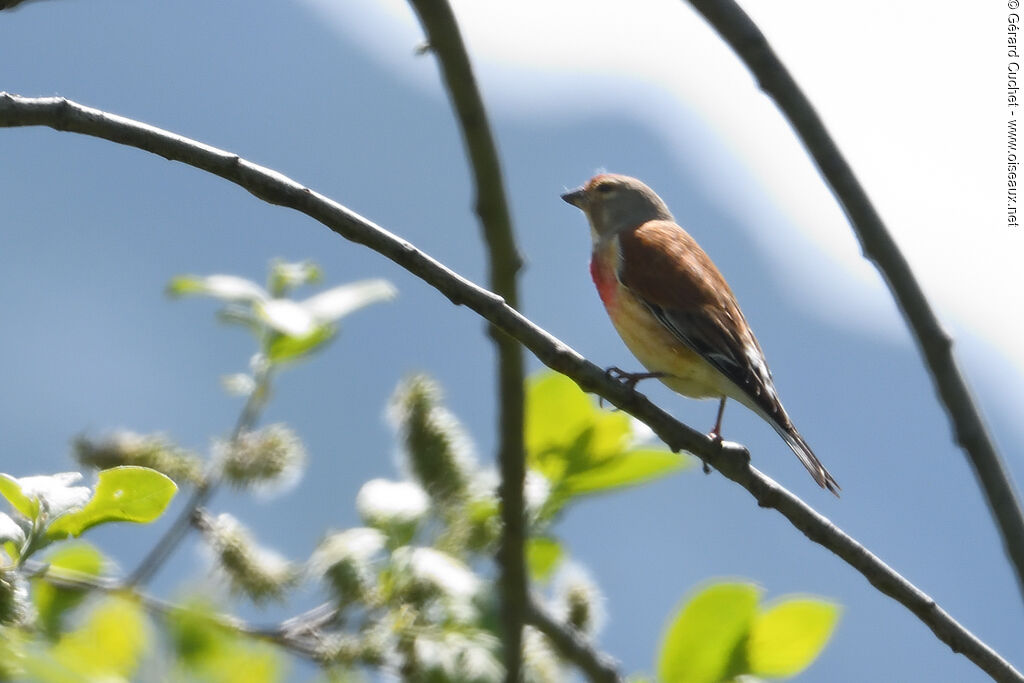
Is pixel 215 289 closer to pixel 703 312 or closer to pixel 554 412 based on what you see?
pixel 554 412

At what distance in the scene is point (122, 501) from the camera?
1.71 m

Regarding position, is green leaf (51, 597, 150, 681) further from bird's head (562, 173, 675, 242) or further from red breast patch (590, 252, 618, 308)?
bird's head (562, 173, 675, 242)

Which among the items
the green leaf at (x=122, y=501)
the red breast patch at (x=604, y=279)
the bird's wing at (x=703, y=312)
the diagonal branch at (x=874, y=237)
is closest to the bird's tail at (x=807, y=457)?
the bird's wing at (x=703, y=312)

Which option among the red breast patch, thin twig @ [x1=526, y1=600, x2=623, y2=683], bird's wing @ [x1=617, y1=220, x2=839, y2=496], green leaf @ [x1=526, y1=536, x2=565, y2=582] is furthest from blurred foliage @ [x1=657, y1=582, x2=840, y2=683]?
the red breast patch

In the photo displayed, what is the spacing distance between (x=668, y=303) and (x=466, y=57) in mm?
1864

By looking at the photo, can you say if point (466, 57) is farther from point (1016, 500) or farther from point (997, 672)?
point (997, 672)

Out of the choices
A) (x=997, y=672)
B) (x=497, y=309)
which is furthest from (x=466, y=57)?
(x=997, y=672)

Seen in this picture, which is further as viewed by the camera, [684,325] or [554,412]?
[684,325]

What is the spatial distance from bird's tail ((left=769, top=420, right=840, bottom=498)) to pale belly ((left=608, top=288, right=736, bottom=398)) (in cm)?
26

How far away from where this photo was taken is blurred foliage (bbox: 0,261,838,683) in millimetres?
1496

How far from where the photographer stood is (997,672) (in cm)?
219

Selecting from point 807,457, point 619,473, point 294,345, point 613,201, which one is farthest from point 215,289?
point 613,201

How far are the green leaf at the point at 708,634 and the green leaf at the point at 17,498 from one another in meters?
1.10

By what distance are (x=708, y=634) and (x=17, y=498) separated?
1172mm
